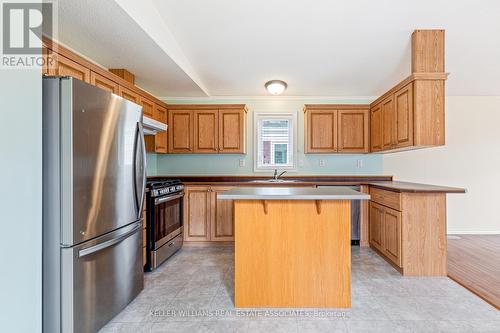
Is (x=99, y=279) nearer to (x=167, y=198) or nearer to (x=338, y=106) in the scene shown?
(x=167, y=198)

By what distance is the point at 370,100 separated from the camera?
416 centimetres

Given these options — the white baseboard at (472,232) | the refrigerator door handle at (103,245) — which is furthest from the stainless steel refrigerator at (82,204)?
the white baseboard at (472,232)

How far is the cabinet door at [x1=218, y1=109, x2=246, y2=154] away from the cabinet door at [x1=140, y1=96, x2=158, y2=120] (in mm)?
1018

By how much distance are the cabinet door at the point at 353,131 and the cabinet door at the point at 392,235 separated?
1.27 metres

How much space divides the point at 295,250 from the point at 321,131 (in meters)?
2.50

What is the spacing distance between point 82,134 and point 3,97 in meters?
0.41

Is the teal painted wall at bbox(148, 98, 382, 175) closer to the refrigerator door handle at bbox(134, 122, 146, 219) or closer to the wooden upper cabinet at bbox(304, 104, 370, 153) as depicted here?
the wooden upper cabinet at bbox(304, 104, 370, 153)

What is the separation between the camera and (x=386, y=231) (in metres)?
2.88

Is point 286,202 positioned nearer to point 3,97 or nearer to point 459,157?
point 3,97

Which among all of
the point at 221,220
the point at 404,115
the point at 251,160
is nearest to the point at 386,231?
the point at 404,115

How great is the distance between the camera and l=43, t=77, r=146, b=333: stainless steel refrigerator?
1453 mm

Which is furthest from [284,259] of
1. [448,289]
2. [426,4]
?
[426,4]

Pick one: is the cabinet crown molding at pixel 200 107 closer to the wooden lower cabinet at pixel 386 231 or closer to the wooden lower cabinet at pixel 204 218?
the wooden lower cabinet at pixel 204 218

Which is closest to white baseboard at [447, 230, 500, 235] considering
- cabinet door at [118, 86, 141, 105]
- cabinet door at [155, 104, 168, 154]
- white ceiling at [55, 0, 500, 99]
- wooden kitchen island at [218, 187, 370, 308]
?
white ceiling at [55, 0, 500, 99]
